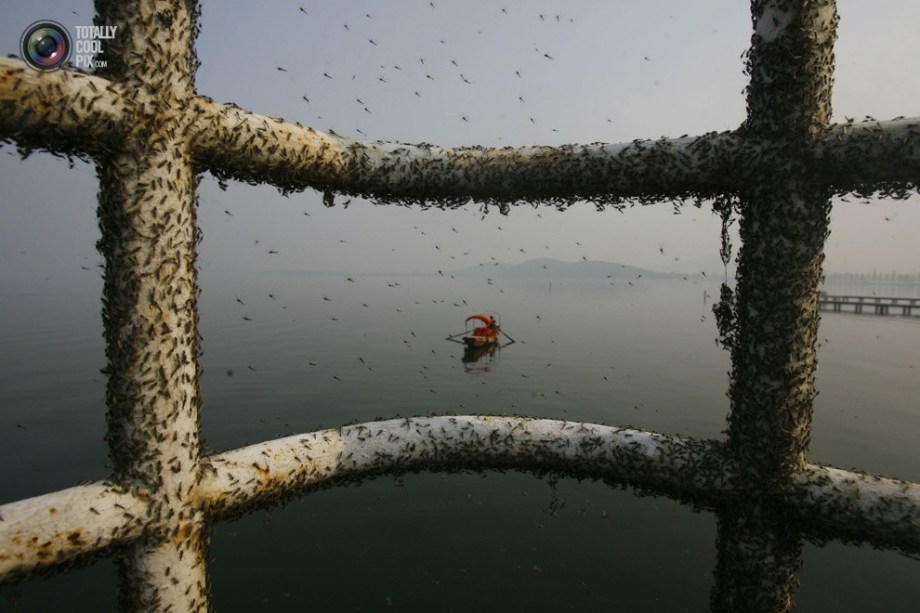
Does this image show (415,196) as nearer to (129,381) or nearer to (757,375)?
(129,381)

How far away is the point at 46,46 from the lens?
6.88 ft

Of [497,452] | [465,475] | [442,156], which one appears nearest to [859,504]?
[497,452]

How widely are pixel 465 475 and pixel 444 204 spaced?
1178 centimetres

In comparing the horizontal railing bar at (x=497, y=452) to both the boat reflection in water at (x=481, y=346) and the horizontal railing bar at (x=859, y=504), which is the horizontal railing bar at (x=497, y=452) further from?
the boat reflection in water at (x=481, y=346)

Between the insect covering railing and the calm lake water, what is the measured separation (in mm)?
576

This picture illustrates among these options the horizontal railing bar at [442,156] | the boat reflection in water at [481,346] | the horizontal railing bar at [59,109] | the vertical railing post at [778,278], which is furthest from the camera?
the boat reflection in water at [481,346]

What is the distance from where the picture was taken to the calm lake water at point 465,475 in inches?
328

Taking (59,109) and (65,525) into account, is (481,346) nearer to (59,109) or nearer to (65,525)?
(65,525)

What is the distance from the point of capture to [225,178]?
2770 millimetres

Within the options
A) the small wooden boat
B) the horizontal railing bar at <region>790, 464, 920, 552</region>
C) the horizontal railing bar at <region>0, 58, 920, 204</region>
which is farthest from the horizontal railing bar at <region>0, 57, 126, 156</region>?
the small wooden boat

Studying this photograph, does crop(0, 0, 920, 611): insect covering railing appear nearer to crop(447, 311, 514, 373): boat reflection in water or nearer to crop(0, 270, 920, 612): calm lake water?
crop(0, 270, 920, 612): calm lake water

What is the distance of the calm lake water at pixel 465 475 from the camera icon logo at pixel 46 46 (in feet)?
7.48

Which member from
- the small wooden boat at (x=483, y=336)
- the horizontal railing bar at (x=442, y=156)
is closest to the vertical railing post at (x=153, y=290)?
the horizontal railing bar at (x=442, y=156)

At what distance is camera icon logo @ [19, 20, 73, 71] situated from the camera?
1998 mm
